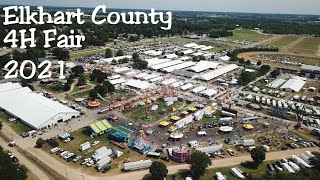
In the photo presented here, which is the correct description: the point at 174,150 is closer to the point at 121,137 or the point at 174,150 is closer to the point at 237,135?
the point at 121,137

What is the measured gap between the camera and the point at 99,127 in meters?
41.2

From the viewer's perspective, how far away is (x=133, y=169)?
3272cm

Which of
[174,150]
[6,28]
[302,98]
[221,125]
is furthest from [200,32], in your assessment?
[174,150]

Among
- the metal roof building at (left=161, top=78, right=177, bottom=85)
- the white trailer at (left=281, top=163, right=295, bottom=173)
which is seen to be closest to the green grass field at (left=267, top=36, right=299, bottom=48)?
the metal roof building at (left=161, top=78, right=177, bottom=85)

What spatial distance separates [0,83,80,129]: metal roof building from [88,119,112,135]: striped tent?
6514 mm

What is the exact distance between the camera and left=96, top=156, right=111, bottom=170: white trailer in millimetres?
32594

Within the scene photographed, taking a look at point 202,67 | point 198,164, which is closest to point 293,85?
point 202,67

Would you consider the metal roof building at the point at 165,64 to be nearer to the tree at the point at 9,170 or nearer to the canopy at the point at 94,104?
the canopy at the point at 94,104

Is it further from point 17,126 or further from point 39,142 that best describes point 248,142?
point 17,126

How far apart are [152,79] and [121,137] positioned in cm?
3069

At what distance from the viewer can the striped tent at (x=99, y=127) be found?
1593 inches

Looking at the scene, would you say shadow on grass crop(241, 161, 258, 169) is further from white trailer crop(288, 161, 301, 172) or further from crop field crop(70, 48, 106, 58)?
crop field crop(70, 48, 106, 58)

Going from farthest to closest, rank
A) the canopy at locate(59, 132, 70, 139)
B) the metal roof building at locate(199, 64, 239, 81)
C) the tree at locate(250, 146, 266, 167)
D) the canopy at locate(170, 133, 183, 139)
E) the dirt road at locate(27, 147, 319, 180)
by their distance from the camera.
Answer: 1. the metal roof building at locate(199, 64, 239, 81)
2. the canopy at locate(170, 133, 183, 139)
3. the canopy at locate(59, 132, 70, 139)
4. the tree at locate(250, 146, 266, 167)
5. the dirt road at locate(27, 147, 319, 180)

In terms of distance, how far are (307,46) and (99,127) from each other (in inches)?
4486
